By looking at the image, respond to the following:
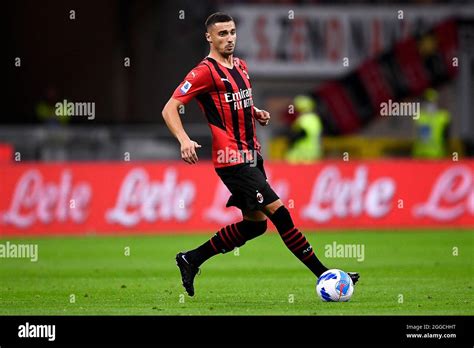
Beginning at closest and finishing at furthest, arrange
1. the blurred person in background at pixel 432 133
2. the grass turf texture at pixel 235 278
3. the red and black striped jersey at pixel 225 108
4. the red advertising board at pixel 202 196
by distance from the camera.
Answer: the grass turf texture at pixel 235 278 < the red and black striped jersey at pixel 225 108 < the red advertising board at pixel 202 196 < the blurred person in background at pixel 432 133

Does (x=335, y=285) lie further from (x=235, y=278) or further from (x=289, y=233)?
(x=235, y=278)

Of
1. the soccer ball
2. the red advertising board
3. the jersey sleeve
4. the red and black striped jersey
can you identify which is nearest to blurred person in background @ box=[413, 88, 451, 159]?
the red advertising board

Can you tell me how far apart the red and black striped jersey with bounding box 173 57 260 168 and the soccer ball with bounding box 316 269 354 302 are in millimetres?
1299

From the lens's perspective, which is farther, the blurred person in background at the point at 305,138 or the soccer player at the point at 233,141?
the blurred person in background at the point at 305,138

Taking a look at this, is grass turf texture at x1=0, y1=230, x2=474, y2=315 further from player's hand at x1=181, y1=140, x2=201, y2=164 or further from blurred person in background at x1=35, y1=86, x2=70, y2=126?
blurred person in background at x1=35, y1=86, x2=70, y2=126

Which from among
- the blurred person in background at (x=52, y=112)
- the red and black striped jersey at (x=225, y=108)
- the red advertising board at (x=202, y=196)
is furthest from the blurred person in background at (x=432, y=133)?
the red and black striped jersey at (x=225, y=108)

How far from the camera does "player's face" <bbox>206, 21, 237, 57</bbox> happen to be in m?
11.6

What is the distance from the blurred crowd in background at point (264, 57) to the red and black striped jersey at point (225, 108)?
19647 mm

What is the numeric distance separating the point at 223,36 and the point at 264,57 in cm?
2110

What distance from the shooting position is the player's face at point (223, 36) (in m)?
11.6

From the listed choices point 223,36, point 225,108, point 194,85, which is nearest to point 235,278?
point 225,108

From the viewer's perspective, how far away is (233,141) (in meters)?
11.6

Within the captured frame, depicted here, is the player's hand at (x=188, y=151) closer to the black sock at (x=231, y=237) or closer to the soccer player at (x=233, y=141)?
the soccer player at (x=233, y=141)
